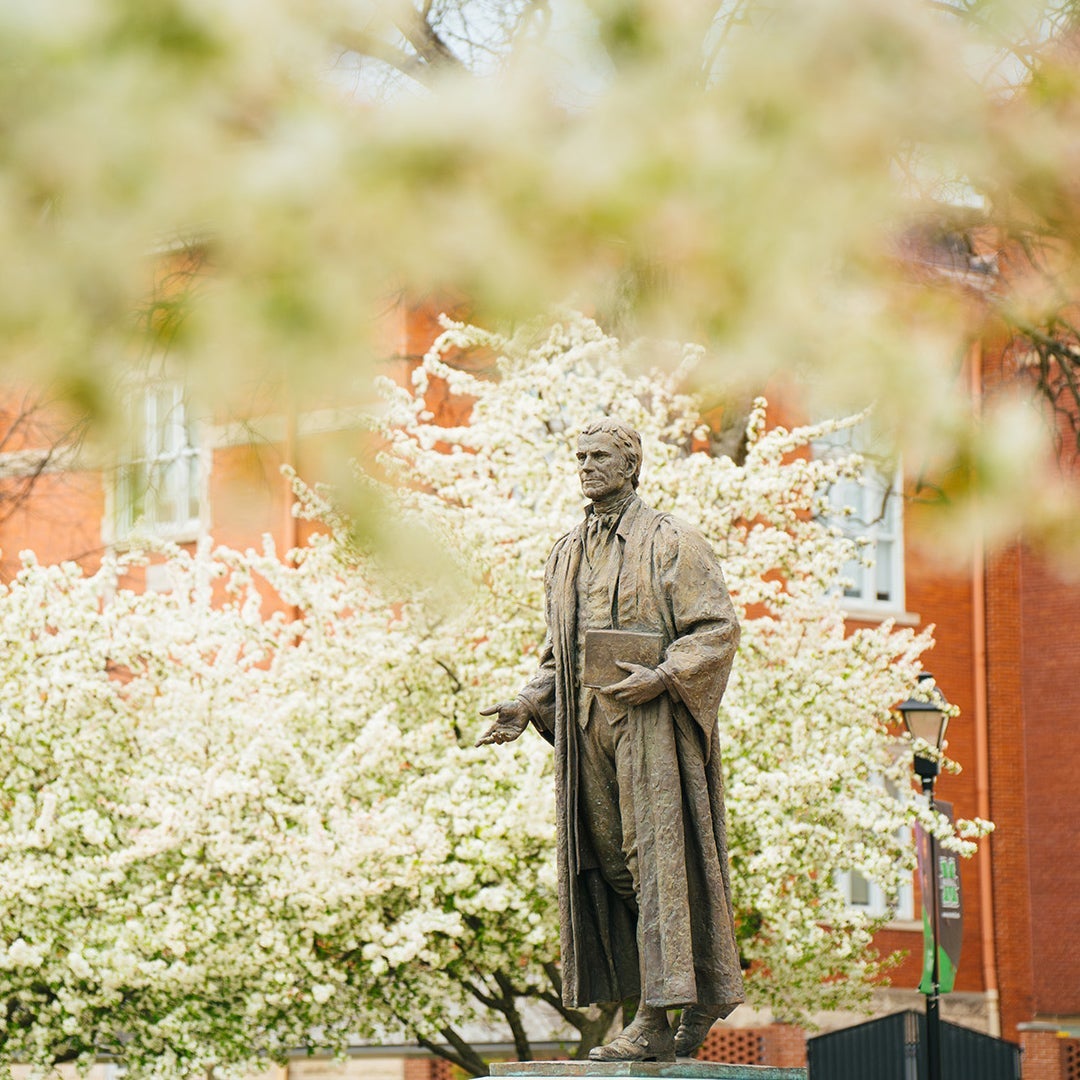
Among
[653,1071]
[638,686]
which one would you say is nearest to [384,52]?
[638,686]

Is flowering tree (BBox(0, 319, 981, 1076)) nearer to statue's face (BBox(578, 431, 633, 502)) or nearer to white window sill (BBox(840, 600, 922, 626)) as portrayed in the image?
statue's face (BBox(578, 431, 633, 502))

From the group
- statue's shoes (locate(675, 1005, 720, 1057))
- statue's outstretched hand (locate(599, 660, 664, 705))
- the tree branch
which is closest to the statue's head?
statue's outstretched hand (locate(599, 660, 664, 705))

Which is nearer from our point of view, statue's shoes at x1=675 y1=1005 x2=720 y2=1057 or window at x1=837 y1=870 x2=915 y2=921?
→ statue's shoes at x1=675 y1=1005 x2=720 y2=1057

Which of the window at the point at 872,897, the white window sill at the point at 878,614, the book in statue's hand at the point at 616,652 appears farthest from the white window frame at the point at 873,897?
the book in statue's hand at the point at 616,652

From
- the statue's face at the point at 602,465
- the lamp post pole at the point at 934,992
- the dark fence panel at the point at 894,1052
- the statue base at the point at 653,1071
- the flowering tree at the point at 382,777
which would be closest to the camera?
the statue base at the point at 653,1071

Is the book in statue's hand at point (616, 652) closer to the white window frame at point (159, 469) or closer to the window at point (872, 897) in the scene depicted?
the white window frame at point (159, 469)

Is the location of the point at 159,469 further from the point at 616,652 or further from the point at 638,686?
the point at 616,652

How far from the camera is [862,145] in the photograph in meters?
3.28

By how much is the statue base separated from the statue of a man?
8 cm

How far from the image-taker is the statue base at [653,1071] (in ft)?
25.6

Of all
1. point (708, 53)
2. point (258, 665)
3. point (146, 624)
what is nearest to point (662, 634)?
point (708, 53)

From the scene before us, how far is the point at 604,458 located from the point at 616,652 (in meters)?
0.81

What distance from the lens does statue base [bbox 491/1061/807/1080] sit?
7801mm

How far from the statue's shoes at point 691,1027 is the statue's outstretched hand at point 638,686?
1257 millimetres
